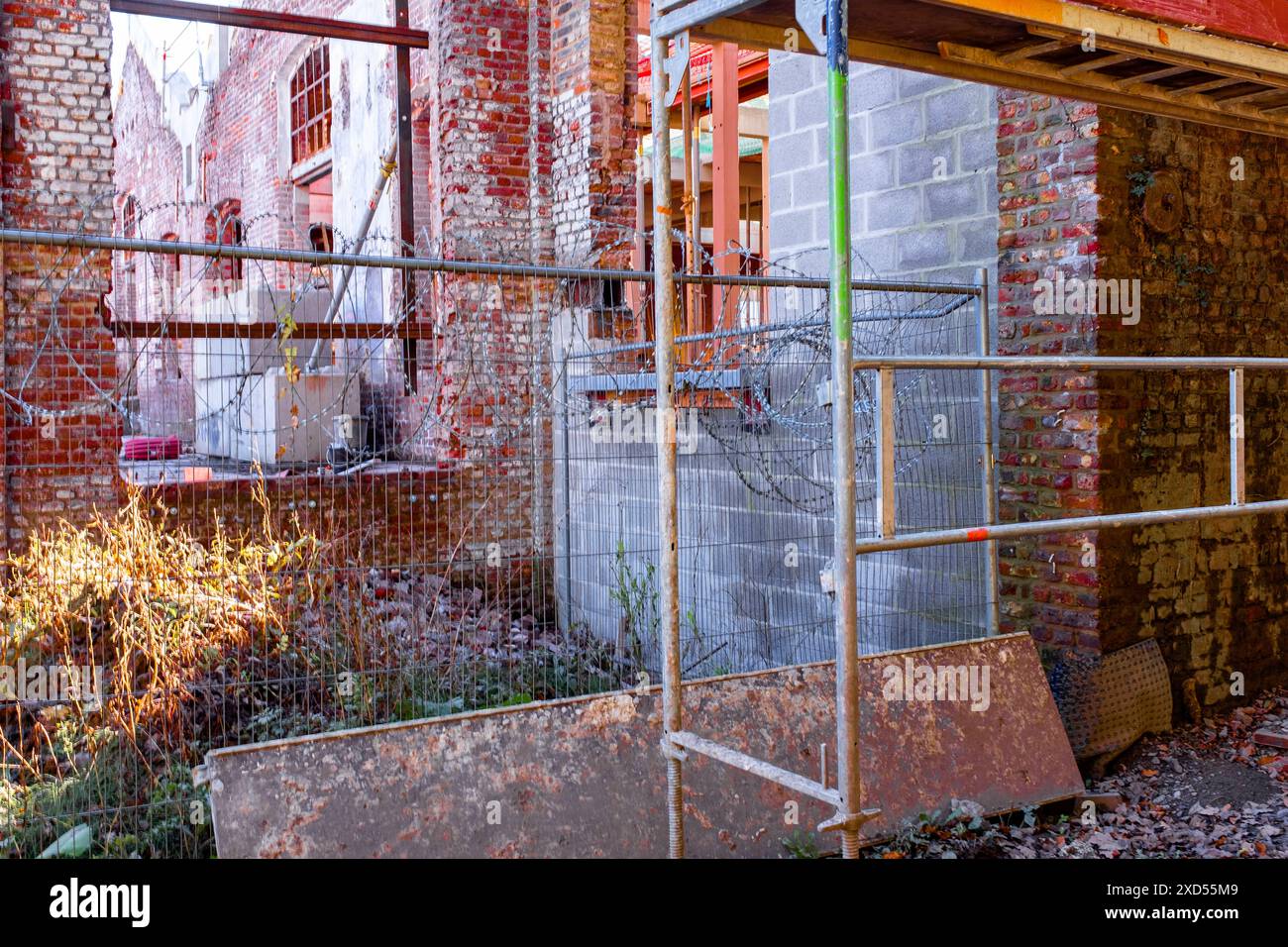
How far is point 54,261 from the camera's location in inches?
310

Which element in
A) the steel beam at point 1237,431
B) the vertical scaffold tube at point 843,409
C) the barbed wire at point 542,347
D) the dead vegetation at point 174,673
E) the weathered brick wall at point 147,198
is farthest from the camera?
the weathered brick wall at point 147,198

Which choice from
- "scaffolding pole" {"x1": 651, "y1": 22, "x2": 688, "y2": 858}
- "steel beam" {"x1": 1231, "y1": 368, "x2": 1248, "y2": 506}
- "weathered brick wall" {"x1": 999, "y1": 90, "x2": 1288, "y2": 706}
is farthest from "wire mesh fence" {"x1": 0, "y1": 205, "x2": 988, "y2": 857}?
"steel beam" {"x1": 1231, "y1": 368, "x2": 1248, "y2": 506}

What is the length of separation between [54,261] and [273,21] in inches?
117

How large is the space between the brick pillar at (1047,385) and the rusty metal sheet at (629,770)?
521 mm

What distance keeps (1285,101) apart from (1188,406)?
62.4 inches

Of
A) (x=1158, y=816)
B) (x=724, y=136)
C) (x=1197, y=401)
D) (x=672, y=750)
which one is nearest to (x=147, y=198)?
(x=724, y=136)

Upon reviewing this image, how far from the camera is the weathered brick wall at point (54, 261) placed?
25.6 feet

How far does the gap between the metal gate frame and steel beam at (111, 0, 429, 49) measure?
6.85m

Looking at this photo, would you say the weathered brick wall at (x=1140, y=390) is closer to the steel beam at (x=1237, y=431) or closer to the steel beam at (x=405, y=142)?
the steel beam at (x=1237, y=431)

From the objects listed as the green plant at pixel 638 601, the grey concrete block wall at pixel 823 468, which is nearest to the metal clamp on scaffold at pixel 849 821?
the grey concrete block wall at pixel 823 468

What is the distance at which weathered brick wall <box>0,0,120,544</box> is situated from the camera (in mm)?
7809

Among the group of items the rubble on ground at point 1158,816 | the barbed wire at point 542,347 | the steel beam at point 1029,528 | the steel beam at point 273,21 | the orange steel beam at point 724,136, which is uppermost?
the steel beam at point 273,21
